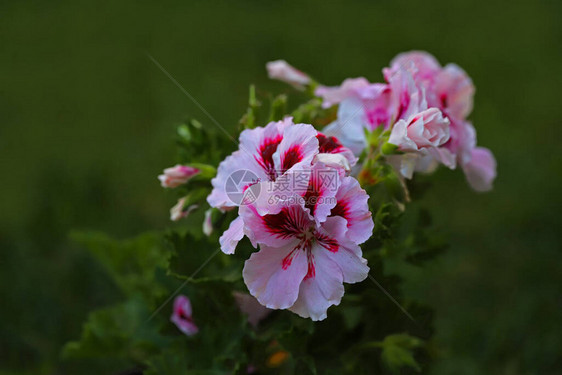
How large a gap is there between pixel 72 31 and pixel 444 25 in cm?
187

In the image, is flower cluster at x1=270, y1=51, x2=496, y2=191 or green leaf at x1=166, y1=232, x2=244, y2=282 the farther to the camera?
green leaf at x1=166, y1=232, x2=244, y2=282

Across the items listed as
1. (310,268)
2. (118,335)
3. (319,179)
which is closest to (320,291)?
(310,268)

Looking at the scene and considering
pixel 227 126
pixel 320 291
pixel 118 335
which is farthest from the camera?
pixel 227 126

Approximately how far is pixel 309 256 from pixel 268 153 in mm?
143

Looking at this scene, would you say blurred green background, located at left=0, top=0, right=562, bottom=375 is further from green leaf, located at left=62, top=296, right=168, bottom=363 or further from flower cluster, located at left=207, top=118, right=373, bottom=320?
flower cluster, located at left=207, top=118, right=373, bottom=320

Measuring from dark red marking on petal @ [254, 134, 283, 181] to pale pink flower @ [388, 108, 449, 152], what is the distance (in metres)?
0.16

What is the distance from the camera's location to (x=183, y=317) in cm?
104

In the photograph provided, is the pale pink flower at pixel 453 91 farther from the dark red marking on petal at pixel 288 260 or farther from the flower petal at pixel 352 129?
the dark red marking on petal at pixel 288 260

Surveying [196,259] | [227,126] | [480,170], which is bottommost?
[227,126]

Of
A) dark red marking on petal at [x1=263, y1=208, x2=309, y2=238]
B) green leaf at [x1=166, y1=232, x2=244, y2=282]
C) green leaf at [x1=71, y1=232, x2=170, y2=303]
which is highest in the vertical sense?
dark red marking on petal at [x1=263, y1=208, x2=309, y2=238]

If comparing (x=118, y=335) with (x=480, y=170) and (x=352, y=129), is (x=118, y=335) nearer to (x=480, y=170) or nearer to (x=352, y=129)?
(x=352, y=129)

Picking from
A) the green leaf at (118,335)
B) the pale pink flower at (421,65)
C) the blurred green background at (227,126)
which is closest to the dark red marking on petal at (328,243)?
the pale pink flower at (421,65)

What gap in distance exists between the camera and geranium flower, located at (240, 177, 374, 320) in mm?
750

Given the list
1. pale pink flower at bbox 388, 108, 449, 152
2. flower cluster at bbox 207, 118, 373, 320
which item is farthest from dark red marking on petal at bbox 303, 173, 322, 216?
pale pink flower at bbox 388, 108, 449, 152
